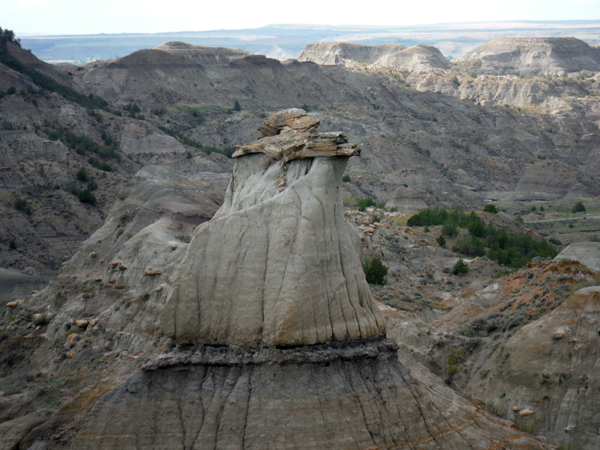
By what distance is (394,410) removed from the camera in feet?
45.8

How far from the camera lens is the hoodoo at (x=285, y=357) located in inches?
525

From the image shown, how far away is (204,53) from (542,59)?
111 meters

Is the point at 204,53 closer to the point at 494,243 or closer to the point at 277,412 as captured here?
the point at 494,243

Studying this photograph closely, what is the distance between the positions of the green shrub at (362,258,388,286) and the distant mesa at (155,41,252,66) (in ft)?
325

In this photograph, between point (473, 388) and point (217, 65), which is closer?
point (473, 388)

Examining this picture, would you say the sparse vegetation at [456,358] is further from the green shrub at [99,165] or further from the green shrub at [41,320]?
the green shrub at [99,165]

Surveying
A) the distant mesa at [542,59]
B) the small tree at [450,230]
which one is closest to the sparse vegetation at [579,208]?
the small tree at [450,230]

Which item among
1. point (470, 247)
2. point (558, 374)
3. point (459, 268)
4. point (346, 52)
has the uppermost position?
point (346, 52)

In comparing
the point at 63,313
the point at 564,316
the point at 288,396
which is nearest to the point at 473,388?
the point at 564,316

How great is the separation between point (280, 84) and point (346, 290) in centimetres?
11825

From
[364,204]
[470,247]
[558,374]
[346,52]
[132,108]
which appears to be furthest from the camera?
[346,52]

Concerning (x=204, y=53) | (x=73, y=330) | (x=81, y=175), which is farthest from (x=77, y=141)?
(x=204, y=53)

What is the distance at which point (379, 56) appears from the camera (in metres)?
193

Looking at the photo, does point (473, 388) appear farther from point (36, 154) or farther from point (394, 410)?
point (36, 154)
